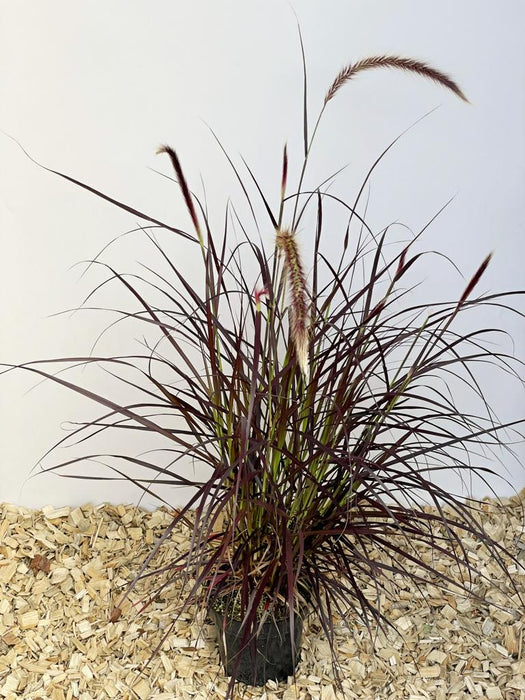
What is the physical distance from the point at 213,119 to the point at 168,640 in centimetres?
124

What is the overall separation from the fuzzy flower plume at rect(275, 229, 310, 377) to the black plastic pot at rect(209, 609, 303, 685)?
Result: 792 mm

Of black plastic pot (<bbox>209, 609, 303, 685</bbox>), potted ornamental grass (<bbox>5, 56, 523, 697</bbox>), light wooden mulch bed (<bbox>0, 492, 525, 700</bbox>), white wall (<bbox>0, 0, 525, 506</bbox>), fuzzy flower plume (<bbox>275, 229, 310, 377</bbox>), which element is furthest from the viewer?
white wall (<bbox>0, 0, 525, 506</bbox>)

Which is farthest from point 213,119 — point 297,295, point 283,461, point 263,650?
point 263,650

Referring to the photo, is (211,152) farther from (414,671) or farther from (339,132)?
(414,671)

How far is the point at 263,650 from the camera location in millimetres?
1605

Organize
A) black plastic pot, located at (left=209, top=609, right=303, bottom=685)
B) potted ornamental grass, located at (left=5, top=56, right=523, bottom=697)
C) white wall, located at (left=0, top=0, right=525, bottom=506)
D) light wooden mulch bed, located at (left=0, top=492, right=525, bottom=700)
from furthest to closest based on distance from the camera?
white wall, located at (left=0, top=0, right=525, bottom=506) → light wooden mulch bed, located at (left=0, top=492, right=525, bottom=700) → black plastic pot, located at (left=209, top=609, right=303, bottom=685) → potted ornamental grass, located at (left=5, top=56, right=523, bottom=697)

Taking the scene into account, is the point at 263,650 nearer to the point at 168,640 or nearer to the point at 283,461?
the point at 168,640

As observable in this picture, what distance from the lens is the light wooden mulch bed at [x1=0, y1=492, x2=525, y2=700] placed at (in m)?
1.69

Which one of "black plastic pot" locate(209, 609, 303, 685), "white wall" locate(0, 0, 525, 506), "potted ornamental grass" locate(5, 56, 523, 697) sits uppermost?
"white wall" locate(0, 0, 525, 506)

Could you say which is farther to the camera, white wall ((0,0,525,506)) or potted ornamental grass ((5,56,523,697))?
white wall ((0,0,525,506))

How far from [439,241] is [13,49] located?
1.17 m

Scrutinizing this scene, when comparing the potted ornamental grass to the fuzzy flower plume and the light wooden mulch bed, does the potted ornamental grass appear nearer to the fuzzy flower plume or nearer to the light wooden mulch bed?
the light wooden mulch bed

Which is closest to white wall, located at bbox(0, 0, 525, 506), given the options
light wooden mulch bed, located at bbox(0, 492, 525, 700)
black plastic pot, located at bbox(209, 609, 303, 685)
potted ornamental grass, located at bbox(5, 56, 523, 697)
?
potted ornamental grass, located at bbox(5, 56, 523, 697)

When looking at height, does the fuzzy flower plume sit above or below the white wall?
below
